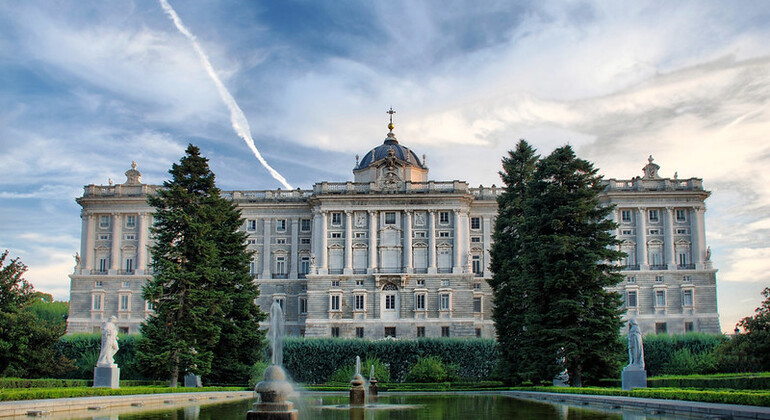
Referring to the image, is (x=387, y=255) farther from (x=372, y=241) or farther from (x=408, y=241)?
(x=408, y=241)

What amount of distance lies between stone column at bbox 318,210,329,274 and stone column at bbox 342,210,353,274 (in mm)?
1785

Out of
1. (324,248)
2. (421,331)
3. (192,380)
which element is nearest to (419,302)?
(421,331)

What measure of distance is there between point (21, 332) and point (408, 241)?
41605 mm

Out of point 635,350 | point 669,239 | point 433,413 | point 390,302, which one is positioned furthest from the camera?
point 669,239

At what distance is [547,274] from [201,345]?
55.7 ft

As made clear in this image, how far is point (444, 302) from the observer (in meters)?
66.6

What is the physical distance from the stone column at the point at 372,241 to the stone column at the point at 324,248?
3.96m

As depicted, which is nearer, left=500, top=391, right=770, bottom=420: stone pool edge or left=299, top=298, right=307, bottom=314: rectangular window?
left=500, top=391, right=770, bottom=420: stone pool edge

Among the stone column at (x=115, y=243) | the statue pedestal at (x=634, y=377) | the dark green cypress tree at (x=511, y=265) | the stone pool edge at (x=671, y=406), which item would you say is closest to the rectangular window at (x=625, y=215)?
the dark green cypress tree at (x=511, y=265)

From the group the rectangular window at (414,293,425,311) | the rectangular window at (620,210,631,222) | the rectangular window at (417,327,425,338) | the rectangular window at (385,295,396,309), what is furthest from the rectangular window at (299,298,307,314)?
the rectangular window at (620,210,631,222)

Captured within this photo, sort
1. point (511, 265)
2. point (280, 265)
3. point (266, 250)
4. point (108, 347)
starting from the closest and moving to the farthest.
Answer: point (108, 347) < point (511, 265) < point (266, 250) < point (280, 265)

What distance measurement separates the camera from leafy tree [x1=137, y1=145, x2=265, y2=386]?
1414 inches

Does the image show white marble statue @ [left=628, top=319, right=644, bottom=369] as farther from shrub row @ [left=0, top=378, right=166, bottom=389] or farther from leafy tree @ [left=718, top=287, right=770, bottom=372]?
shrub row @ [left=0, top=378, right=166, bottom=389]

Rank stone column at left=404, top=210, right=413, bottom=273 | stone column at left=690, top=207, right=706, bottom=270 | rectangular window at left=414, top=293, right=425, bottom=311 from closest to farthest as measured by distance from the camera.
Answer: rectangular window at left=414, top=293, right=425, bottom=311 < stone column at left=404, top=210, right=413, bottom=273 < stone column at left=690, top=207, right=706, bottom=270
